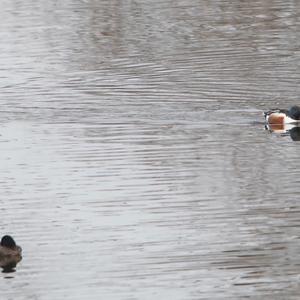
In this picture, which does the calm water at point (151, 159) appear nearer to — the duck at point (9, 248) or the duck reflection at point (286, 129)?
the duck at point (9, 248)

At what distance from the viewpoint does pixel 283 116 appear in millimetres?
20719

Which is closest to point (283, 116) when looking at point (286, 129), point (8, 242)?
point (286, 129)

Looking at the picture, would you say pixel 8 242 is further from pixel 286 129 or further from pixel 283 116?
pixel 286 129

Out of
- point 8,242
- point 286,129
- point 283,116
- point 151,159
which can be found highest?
point 8,242

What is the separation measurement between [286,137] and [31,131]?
11.5 ft

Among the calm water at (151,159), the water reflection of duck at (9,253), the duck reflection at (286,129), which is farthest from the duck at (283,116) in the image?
the water reflection of duck at (9,253)

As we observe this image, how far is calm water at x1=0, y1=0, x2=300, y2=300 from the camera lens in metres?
13.7

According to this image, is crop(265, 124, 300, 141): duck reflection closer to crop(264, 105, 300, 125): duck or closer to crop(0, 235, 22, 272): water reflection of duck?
crop(264, 105, 300, 125): duck

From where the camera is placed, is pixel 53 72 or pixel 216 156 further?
pixel 53 72

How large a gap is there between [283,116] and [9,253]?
7372 mm

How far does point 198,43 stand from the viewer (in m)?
28.0

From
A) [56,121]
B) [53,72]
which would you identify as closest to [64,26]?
[53,72]

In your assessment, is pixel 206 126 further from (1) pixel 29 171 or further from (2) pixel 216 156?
(1) pixel 29 171

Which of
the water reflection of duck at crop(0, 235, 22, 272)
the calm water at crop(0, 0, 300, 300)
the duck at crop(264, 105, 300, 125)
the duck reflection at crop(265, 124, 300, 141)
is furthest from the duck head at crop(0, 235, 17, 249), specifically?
the duck at crop(264, 105, 300, 125)
